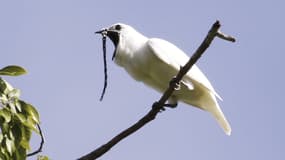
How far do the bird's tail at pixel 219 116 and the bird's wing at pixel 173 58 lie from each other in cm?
18

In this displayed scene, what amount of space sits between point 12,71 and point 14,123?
35 cm

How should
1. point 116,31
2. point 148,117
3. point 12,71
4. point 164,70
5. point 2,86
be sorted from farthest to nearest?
point 116,31
point 164,70
point 148,117
point 12,71
point 2,86

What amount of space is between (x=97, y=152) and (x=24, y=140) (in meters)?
0.44

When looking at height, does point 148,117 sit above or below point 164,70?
above

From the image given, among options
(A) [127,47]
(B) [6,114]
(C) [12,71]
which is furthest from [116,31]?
(B) [6,114]

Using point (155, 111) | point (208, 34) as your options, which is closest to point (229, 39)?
point (208, 34)

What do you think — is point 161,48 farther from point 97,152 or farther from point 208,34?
point 97,152

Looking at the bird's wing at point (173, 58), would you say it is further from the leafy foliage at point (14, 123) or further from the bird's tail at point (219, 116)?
the leafy foliage at point (14, 123)

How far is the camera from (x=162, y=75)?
5.91 m

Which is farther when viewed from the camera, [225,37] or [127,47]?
[127,47]

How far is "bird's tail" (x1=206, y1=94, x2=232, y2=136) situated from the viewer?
6.18 m

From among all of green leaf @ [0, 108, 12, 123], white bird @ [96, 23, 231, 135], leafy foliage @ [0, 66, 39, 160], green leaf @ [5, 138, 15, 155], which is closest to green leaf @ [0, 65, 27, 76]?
leafy foliage @ [0, 66, 39, 160]

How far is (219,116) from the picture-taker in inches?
245

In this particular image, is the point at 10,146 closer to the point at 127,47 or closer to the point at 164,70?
the point at 164,70
